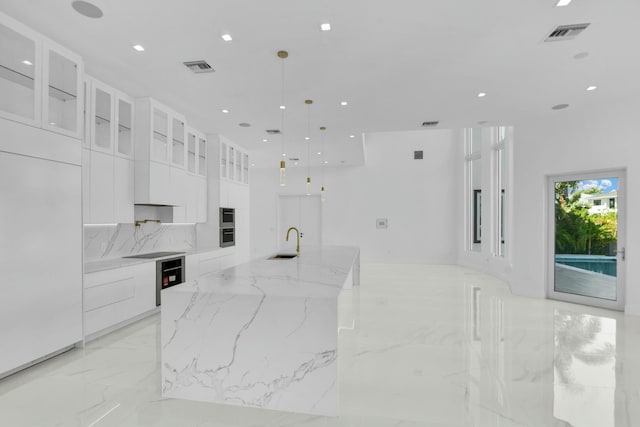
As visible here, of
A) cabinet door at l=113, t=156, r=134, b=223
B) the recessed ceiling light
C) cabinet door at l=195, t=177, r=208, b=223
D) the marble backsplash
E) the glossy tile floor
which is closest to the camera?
the glossy tile floor

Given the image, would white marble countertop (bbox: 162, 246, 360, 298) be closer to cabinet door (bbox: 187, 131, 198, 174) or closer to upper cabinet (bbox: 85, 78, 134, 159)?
upper cabinet (bbox: 85, 78, 134, 159)

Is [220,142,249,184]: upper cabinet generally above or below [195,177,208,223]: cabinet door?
above

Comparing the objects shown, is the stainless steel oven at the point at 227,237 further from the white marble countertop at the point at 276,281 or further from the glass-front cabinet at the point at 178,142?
the white marble countertop at the point at 276,281

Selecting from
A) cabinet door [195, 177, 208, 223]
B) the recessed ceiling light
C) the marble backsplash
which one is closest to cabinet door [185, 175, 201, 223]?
cabinet door [195, 177, 208, 223]

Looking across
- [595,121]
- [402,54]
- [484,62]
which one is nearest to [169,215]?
[402,54]

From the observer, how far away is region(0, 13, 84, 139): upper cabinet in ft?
8.46

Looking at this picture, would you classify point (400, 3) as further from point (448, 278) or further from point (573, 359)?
point (448, 278)

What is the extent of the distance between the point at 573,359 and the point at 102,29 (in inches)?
197

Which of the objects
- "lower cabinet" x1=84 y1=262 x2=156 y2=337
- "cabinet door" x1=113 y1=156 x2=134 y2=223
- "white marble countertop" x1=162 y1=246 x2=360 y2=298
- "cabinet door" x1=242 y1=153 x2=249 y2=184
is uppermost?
"cabinet door" x1=242 y1=153 x2=249 y2=184

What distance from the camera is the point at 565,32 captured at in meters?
2.77

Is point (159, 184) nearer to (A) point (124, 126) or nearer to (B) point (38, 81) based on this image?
(A) point (124, 126)

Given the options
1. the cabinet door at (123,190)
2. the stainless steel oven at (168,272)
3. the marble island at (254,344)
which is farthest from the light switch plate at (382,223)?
the marble island at (254,344)

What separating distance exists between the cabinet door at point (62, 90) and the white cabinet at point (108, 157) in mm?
430

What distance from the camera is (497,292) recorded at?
18.8 ft
